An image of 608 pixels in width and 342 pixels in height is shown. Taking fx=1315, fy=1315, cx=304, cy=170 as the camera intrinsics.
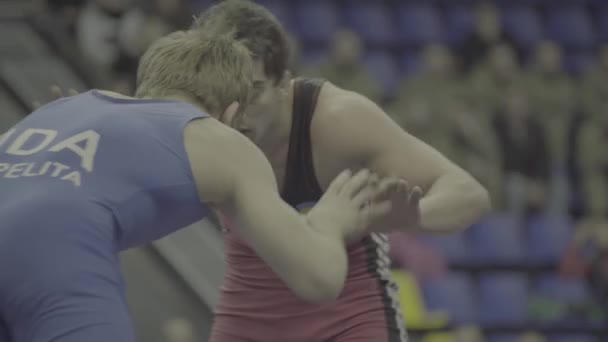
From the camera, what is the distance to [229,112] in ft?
9.99

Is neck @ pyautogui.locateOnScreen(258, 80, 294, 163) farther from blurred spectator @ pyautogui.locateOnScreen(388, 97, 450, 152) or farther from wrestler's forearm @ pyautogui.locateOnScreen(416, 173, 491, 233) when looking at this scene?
blurred spectator @ pyautogui.locateOnScreen(388, 97, 450, 152)

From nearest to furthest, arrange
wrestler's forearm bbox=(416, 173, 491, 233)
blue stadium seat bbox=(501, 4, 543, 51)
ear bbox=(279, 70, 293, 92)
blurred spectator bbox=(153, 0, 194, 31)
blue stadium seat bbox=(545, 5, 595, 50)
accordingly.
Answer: wrestler's forearm bbox=(416, 173, 491, 233)
ear bbox=(279, 70, 293, 92)
blurred spectator bbox=(153, 0, 194, 31)
blue stadium seat bbox=(501, 4, 543, 51)
blue stadium seat bbox=(545, 5, 595, 50)

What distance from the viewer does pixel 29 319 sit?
272cm

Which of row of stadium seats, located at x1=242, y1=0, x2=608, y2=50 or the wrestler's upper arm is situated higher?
the wrestler's upper arm

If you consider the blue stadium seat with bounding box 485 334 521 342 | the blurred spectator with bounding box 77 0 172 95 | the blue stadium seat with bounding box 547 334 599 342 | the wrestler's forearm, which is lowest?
the blue stadium seat with bounding box 547 334 599 342

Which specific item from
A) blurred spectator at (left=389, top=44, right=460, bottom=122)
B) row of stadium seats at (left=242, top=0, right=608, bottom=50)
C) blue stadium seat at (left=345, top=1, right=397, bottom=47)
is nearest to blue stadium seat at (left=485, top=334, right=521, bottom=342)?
blurred spectator at (left=389, top=44, right=460, bottom=122)

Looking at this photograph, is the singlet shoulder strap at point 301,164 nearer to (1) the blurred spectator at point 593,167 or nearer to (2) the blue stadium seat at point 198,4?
(2) the blue stadium seat at point 198,4

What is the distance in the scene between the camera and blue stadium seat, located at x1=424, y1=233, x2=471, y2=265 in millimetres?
9547

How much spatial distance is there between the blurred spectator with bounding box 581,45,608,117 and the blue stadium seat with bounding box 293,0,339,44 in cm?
230

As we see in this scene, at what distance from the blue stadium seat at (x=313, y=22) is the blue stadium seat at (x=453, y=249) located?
8.55 feet

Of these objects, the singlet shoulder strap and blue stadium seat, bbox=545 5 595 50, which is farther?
blue stadium seat, bbox=545 5 595 50

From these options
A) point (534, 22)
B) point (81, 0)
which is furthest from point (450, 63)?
point (81, 0)

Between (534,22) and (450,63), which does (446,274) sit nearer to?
(450,63)

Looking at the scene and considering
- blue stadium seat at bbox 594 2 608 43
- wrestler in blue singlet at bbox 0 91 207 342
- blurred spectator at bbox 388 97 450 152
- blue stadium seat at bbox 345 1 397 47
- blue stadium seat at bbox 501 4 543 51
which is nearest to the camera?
wrestler in blue singlet at bbox 0 91 207 342
